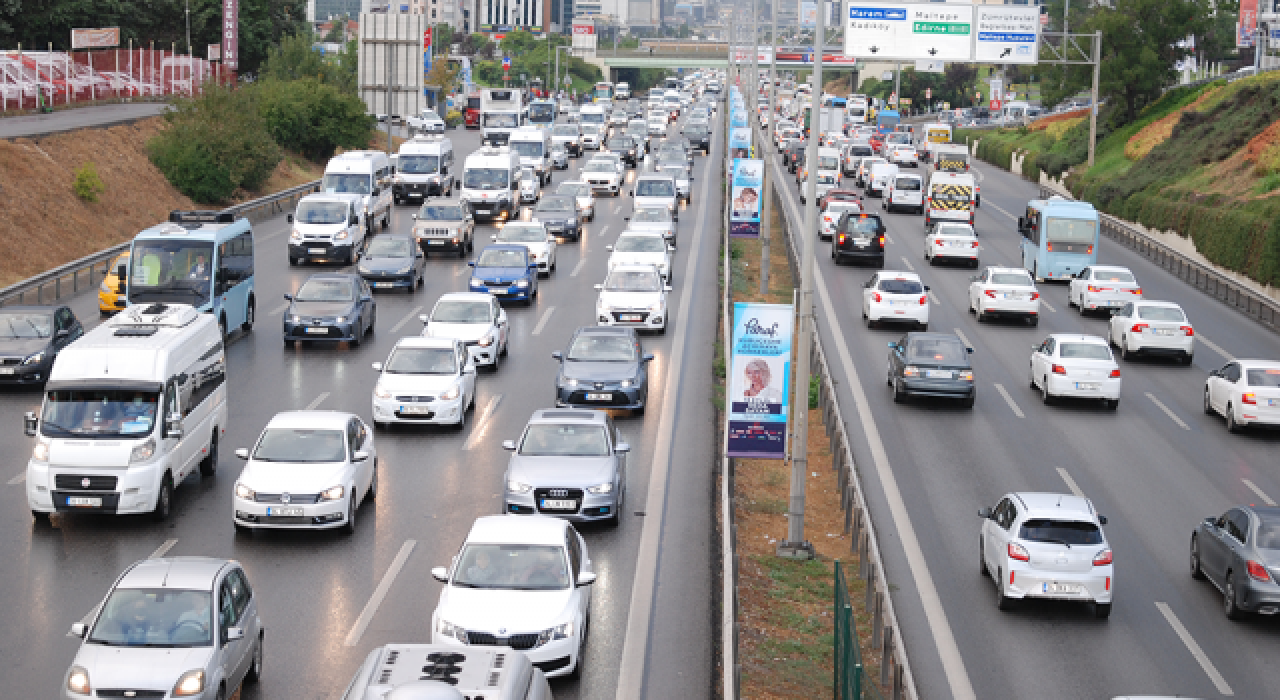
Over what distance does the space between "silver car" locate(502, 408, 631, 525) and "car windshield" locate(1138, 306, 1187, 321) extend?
1829 centimetres

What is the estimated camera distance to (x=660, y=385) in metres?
30.1

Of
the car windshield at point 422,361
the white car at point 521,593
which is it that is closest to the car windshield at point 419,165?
the car windshield at point 422,361

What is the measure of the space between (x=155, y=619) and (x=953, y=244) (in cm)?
3903

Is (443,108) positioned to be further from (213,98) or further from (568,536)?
(568,536)

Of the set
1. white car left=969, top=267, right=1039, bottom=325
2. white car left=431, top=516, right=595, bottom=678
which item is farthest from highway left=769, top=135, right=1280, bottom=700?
white car left=431, top=516, right=595, bottom=678

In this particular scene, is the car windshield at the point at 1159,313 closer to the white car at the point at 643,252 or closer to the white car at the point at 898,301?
the white car at the point at 898,301

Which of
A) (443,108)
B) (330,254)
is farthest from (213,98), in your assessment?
(443,108)

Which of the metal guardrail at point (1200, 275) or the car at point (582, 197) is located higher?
the car at point (582, 197)

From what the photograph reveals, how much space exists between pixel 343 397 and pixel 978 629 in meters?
14.3

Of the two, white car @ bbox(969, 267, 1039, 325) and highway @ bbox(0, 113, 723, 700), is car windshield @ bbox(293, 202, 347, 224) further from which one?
white car @ bbox(969, 267, 1039, 325)

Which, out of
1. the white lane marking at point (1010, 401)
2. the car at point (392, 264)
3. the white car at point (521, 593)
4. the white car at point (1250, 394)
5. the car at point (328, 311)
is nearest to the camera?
the white car at point (521, 593)

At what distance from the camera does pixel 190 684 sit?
1250cm

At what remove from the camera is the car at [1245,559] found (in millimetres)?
17906

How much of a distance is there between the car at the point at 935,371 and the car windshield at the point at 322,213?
2045 cm
